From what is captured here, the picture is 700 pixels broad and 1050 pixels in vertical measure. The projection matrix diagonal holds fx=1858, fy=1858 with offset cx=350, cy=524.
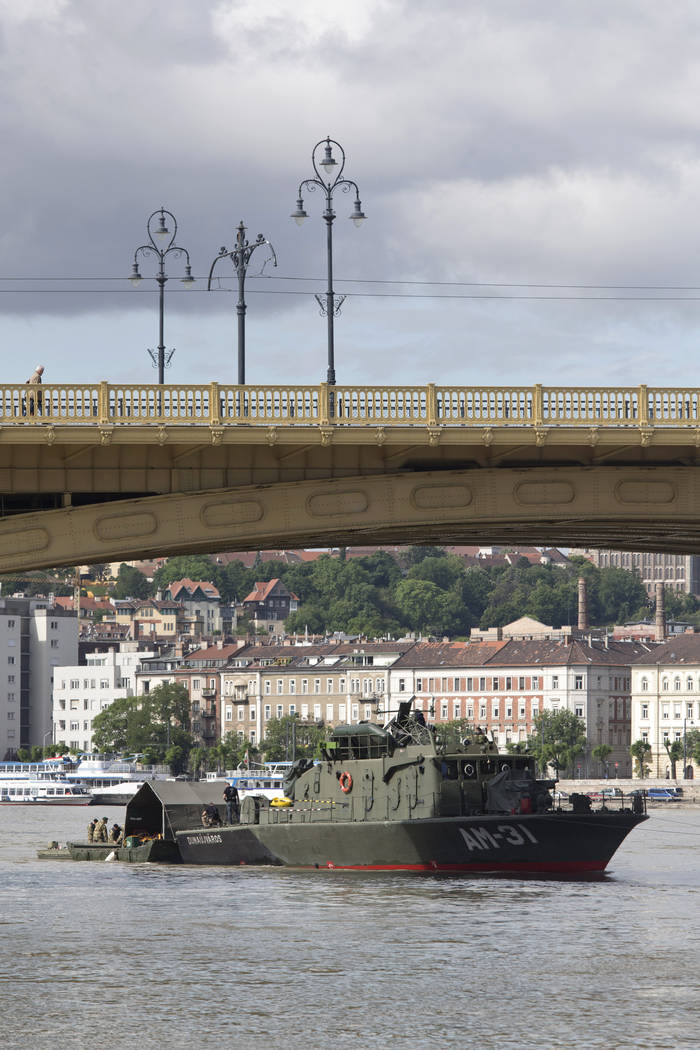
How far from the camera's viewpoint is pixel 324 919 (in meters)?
40.2

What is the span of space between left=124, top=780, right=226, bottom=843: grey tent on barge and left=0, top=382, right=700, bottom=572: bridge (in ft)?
63.7

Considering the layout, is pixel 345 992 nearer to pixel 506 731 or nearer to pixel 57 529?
pixel 57 529

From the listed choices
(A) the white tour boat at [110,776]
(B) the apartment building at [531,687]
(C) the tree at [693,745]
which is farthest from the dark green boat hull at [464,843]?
(B) the apartment building at [531,687]

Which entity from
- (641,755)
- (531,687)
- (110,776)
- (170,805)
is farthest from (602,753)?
(170,805)

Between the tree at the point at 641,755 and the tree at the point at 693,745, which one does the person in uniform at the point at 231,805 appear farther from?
the tree at the point at 641,755

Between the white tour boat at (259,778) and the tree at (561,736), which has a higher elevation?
the tree at (561,736)

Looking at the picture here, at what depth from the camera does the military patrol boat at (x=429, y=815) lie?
51219 millimetres

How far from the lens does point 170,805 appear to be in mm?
60062

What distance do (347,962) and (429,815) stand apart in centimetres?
1873

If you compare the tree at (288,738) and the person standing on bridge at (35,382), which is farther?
the tree at (288,738)

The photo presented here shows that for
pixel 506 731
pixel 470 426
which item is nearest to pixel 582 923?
pixel 470 426

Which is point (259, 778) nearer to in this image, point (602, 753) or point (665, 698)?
point (602, 753)

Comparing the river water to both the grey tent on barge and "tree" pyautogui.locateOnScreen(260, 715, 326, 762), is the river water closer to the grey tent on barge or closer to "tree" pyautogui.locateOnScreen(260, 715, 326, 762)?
the grey tent on barge

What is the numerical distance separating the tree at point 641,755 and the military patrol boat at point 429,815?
421 ft
